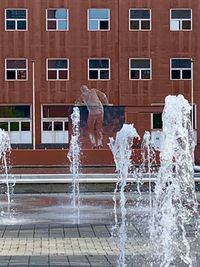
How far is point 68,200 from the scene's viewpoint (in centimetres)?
1898

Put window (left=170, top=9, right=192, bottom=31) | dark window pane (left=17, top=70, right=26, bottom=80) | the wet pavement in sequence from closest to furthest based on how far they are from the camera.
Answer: the wet pavement, dark window pane (left=17, top=70, right=26, bottom=80), window (left=170, top=9, right=192, bottom=31)

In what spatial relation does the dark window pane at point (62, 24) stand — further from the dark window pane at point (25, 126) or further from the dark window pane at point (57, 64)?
the dark window pane at point (25, 126)

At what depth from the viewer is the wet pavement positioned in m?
9.38

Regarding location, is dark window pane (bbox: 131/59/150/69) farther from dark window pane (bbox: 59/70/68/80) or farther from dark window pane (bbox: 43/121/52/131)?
dark window pane (bbox: 43/121/52/131)

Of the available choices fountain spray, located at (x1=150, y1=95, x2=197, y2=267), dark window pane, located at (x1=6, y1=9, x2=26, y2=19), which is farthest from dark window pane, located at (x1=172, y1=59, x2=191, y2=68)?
fountain spray, located at (x1=150, y1=95, x2=197, y2=267)

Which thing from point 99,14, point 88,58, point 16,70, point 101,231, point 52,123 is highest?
point 99,14

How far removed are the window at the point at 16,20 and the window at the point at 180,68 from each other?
34.1 feet

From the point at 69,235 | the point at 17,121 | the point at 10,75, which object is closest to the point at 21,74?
the point at 10,75

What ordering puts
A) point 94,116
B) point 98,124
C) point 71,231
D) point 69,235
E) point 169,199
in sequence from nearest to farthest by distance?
point 169,199, point 69,235, point 71,231, point 98,124, point 94,116

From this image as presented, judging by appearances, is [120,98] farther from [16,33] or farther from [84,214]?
[84,214]

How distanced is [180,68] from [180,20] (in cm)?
329

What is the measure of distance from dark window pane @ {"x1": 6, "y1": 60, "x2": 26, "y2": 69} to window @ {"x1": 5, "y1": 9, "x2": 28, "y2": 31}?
85.5 inches

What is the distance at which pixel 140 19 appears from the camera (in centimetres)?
5144

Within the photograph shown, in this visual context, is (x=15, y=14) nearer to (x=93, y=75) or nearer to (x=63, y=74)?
(x=63, y=74)
